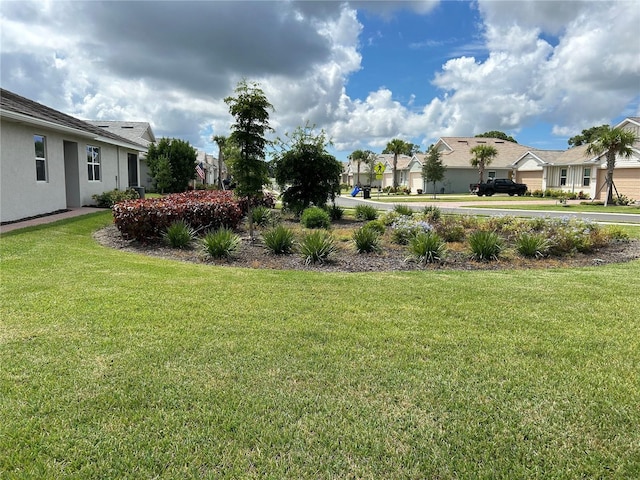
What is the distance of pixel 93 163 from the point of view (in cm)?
1906

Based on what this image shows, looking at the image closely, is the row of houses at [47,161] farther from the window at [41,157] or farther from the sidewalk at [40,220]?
the sidewalk at [40,220]

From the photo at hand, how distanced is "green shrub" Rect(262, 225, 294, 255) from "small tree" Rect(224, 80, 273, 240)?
2.13 meters

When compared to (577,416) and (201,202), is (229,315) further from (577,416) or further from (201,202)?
(201,202)

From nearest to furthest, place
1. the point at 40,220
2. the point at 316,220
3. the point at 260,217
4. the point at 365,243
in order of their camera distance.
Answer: the point at 365,243 → the point at 40,220 → the point at 316,220 → the point at 260,217

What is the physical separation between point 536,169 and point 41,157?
41909 mm

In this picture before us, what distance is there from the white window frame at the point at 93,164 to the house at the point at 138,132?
1331 centimetres

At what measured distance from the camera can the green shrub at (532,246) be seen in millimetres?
9297

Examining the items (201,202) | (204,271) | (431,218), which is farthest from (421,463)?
(431,218)

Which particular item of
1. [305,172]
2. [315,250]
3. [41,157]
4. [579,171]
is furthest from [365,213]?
[579,171]

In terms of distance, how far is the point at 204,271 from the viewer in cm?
748

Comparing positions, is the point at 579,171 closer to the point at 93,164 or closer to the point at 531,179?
the point at 531,179

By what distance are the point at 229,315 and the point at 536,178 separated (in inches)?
1768

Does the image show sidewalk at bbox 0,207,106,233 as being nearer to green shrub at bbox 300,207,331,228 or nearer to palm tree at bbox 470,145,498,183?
green shrub at bbox 300,207,331,228

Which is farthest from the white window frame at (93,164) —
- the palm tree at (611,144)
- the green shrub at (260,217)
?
the palm tree at (611,144)
